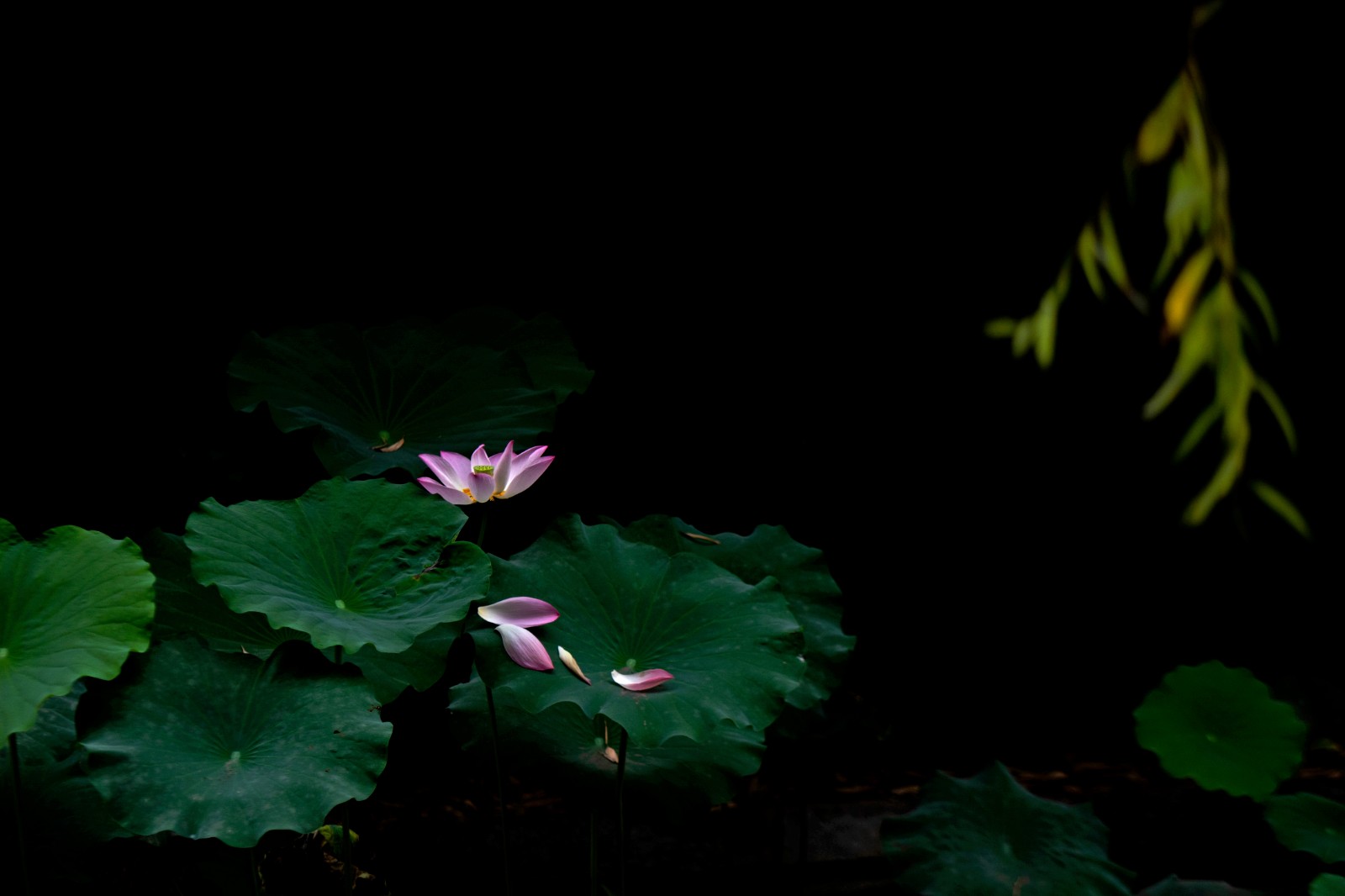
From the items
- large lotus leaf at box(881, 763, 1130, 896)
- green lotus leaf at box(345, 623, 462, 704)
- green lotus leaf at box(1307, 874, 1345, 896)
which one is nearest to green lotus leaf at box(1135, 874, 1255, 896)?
large lotus leaf at box(881, 763, 1130, 896)

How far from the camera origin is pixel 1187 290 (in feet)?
4.77

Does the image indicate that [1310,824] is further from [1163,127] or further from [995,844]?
[1163,127]

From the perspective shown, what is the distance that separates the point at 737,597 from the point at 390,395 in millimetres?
570

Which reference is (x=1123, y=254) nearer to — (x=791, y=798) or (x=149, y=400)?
(x=791, y=798)

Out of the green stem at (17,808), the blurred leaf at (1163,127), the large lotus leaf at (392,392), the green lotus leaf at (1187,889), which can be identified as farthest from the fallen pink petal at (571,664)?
the blurred leaf at (1163,127)

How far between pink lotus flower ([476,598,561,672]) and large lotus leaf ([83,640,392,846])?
14cm

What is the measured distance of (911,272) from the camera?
234 centimetres

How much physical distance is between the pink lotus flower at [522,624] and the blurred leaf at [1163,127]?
110 cm

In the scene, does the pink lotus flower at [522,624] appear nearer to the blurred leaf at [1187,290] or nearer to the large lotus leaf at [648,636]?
the large lotus leaf at [648,636]

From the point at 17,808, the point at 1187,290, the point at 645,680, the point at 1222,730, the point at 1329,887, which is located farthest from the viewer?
the point at 1222,730

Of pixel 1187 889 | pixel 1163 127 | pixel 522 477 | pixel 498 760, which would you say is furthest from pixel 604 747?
pixel 1163 127

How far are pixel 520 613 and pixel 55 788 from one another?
0.54 metres

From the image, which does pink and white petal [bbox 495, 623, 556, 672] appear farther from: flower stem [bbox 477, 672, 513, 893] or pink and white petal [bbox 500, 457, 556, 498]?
pink and white petal [bbox 500, 457, 556, 498]

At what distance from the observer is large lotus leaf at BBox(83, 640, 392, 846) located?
2.78ft
